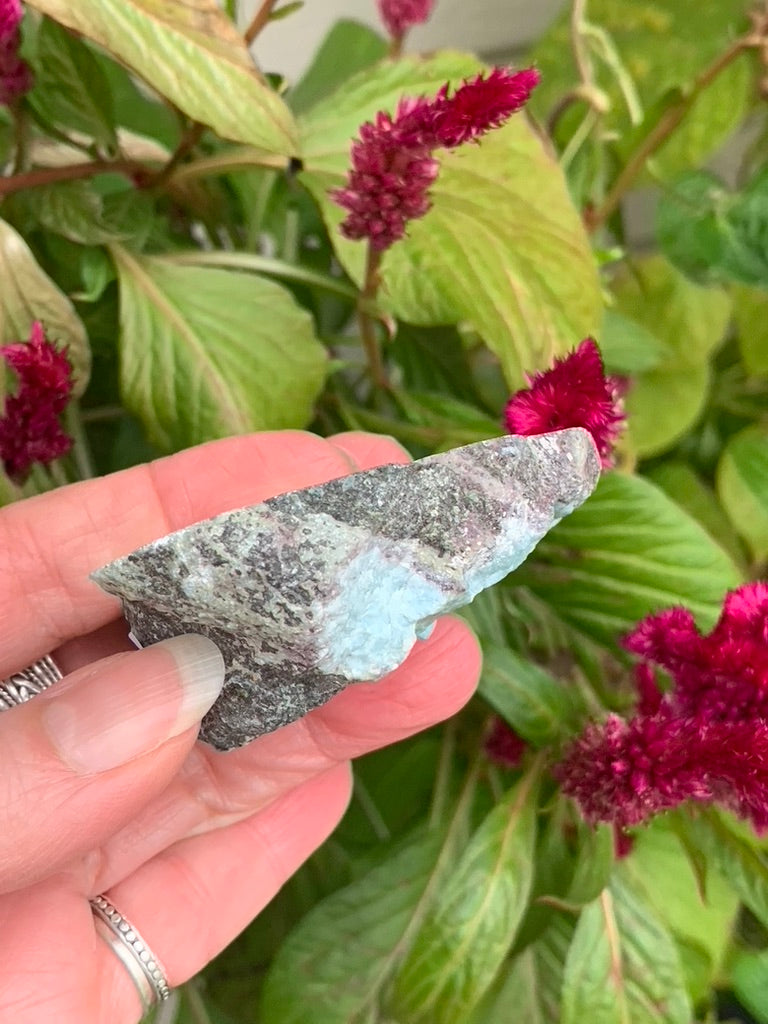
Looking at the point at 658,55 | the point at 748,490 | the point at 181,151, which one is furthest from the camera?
the point at 658,55

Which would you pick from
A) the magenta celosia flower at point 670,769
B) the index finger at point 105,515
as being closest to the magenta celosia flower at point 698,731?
the magenta celosia flower at point 670,769

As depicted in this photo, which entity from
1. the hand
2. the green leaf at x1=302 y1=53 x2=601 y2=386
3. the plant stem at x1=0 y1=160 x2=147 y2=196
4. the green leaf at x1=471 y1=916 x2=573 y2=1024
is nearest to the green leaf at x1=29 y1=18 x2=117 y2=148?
the plant stem at x1=0 y1=160 x2=147 y2=196

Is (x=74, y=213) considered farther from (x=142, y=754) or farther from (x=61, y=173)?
(x=142, y=754)

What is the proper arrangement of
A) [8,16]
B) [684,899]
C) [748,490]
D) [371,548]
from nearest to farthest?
[371,548]
[8,16]
[684,899]
[748,490]

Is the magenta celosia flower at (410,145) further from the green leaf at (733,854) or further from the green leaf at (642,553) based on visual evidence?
the green leaf at (733,854)

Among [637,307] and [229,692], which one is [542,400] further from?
[637,307]

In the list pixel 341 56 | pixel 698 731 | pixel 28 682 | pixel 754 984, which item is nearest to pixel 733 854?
pixel 754 984

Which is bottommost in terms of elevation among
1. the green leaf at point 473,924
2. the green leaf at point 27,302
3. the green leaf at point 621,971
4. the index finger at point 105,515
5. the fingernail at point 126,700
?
the green leaf at point 621,971

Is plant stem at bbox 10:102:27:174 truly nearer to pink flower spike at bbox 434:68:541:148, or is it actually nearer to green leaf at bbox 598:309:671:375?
pink flower spike at bbox 434:68:541:148
